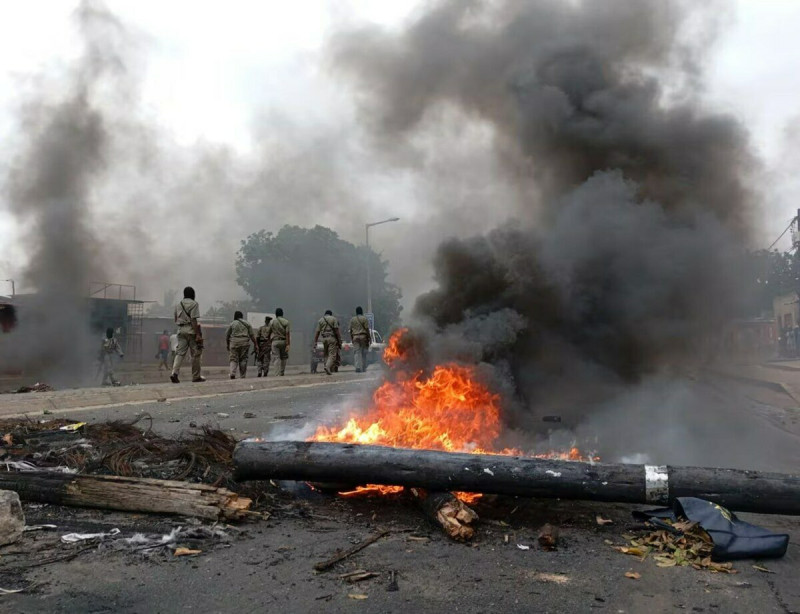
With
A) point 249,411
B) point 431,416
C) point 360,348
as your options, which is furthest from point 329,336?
point 431,416

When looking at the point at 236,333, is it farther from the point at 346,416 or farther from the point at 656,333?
the point at 656,333

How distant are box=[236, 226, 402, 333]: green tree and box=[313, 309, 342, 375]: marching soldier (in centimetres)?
2704

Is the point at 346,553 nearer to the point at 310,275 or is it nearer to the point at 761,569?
the point at 761,569

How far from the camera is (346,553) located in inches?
145

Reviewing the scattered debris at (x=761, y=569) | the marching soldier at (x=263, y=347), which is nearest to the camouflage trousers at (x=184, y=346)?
the marching soldier at (x=263, y=347)

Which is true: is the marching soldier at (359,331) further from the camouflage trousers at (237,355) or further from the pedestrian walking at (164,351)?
the pedestrian walking at (164,351)

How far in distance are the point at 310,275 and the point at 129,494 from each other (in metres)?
41.4

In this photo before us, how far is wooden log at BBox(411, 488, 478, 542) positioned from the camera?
13.0 feet

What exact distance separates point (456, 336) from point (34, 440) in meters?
4.70

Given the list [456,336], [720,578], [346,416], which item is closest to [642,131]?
[456,336]

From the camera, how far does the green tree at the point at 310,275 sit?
146ft

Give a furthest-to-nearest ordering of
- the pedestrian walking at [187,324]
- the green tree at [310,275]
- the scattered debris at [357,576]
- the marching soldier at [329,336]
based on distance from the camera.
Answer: the green tree at [310,275]
the marching soldier at [329,336]
the pedestrian walking at [187,324]
the scattered debris at [357,576]

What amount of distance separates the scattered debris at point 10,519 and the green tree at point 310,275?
39835 millimetres

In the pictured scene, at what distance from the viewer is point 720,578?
3383 mm
